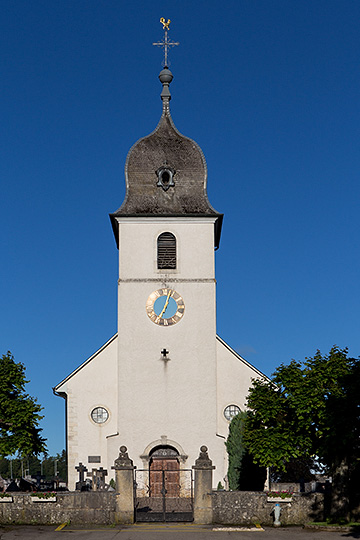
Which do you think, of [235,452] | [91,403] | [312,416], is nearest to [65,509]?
[312,416]

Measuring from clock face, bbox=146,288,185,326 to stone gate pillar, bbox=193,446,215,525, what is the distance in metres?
11.5

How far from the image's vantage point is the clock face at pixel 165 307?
33.6m

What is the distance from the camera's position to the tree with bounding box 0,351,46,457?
28859 millimetres

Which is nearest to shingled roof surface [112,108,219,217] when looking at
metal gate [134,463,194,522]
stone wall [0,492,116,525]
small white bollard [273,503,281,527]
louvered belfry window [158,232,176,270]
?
louvered belfry window [158,232,176,270]

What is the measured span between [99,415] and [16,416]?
17.4ft

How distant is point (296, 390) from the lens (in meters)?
25.2

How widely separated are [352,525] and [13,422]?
13.5 meters

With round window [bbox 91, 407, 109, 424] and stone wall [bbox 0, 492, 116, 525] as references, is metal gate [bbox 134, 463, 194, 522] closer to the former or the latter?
round window [bbox 91, 407, 109, 424]

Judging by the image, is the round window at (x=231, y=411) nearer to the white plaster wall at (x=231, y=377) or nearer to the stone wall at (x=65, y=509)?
the white plaster wall at (x=231, y=377)

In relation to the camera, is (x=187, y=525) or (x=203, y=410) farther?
(x=203, y=410)

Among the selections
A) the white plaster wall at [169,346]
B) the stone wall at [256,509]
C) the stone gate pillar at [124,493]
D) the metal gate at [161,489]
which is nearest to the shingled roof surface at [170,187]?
the white plaster wall at [169,346]

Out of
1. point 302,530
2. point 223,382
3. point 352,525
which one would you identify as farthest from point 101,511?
point 223,382

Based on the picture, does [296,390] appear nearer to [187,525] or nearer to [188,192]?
[187,525]

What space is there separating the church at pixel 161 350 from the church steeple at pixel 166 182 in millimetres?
46
